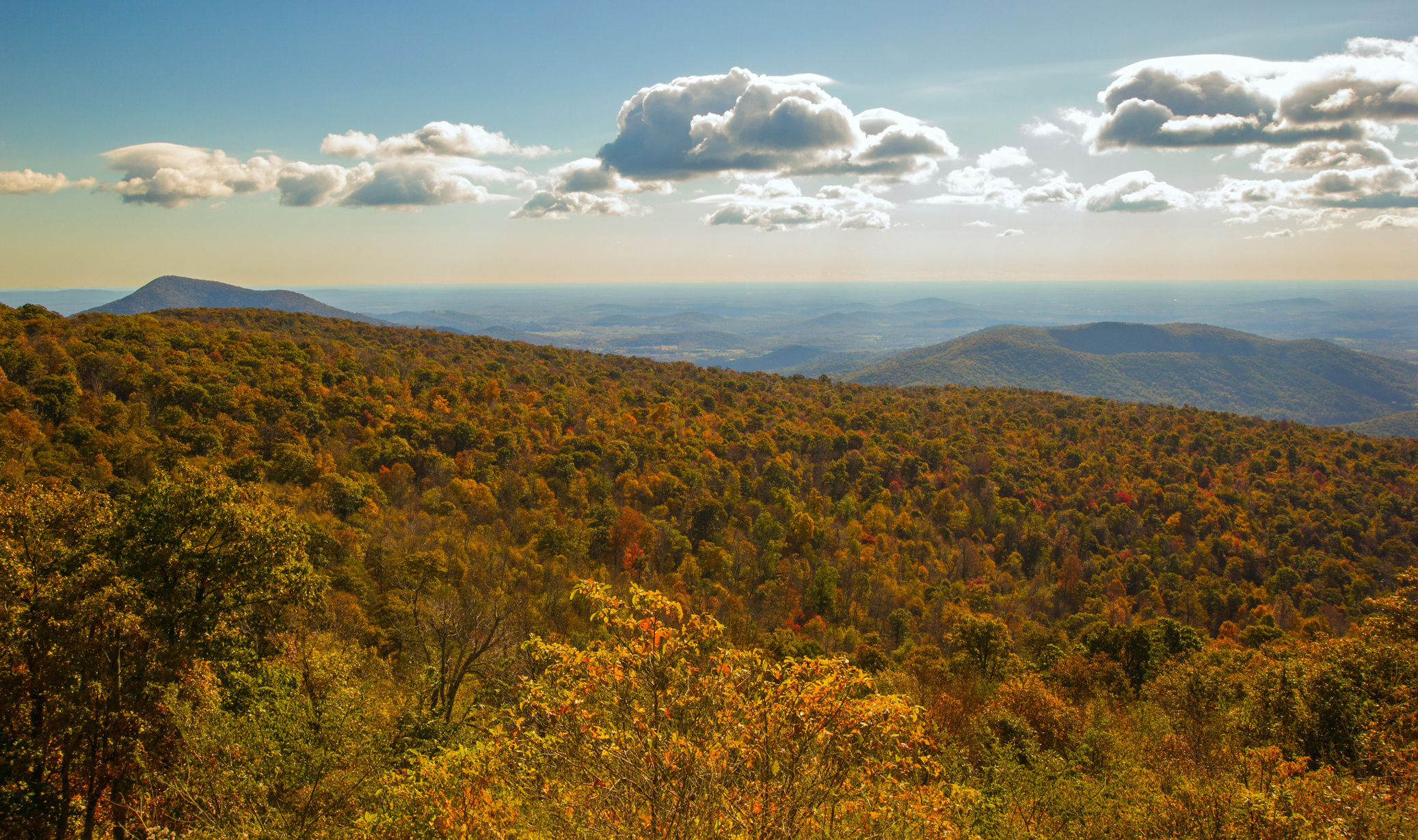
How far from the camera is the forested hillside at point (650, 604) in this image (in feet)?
25.3

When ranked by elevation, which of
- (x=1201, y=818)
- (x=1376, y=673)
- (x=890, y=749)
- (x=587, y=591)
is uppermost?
(x=587, y=591)

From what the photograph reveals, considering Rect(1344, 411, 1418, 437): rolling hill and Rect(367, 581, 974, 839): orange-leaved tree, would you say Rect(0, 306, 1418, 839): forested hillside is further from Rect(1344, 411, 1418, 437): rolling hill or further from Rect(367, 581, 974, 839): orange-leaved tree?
Rect(1344, 411, 1418, 437): rolling hill

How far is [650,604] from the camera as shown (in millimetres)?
7691

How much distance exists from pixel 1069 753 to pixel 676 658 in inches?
847

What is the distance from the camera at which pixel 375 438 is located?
50.2 m

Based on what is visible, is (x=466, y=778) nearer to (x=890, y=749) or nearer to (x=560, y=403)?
(x=890, y=749)

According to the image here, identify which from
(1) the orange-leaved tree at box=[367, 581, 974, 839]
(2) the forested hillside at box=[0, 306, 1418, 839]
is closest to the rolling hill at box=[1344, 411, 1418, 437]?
(2) the forested hillside at box=[0, 306, 1418, 839]

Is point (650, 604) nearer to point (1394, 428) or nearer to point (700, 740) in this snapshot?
point (700, 740)

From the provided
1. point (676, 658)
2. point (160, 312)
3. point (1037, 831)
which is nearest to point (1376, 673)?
point (1037, 831)

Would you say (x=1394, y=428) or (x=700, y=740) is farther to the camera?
(x=1394, y=428)

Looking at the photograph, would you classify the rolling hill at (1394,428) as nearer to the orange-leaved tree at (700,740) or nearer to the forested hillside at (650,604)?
the forested hillside at (650,604)

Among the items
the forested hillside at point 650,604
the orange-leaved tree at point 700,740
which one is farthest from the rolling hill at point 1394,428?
the orange-leaved tree at point 700,740

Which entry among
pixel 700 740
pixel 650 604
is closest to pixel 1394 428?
pixel 650 604

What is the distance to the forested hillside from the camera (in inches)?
304
